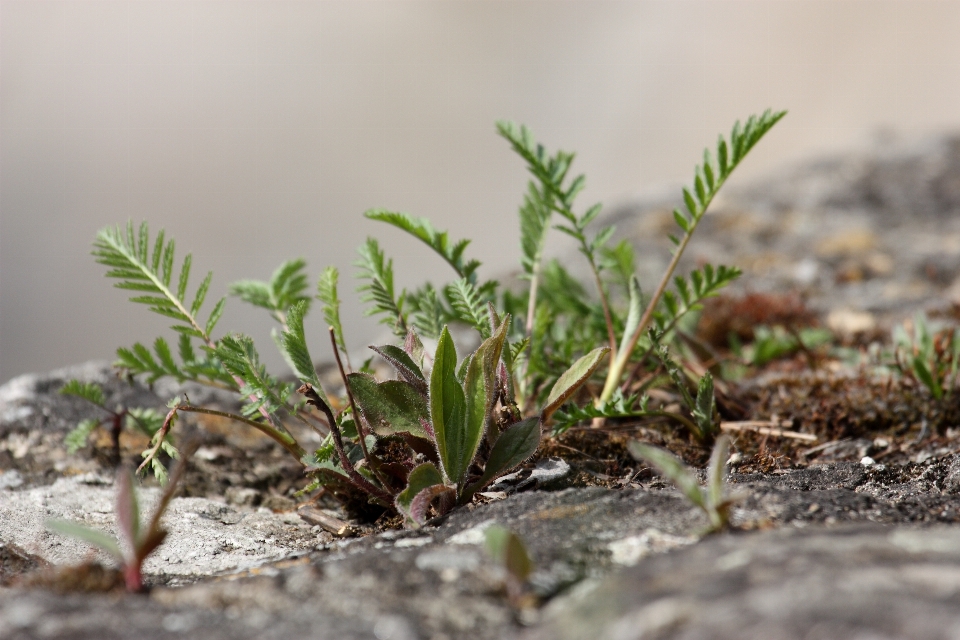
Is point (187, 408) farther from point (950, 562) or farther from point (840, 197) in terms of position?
point (840, 197)

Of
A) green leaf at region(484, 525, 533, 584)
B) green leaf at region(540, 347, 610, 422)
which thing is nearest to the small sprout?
green leaf at region(484, 525, 533, 584)

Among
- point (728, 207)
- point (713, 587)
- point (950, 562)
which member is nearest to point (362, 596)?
point (713, 587)

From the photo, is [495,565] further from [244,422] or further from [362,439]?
[244,422]

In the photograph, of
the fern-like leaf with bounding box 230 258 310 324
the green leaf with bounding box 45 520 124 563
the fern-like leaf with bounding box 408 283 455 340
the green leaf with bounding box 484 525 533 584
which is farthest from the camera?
the fern-like leaf with bounding box 230 258 310 324

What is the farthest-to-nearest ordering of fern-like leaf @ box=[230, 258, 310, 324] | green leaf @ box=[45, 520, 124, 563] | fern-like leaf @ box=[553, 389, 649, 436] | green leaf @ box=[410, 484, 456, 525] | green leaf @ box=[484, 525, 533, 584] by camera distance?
fern-like leaf @ box=[230, 258, 310, 324] < fern-like leaf @ box=[553, 389, 649, 436] < green leaf @ box=[410, 484, 456, 525] < green leaf @ box=[45, 520, 124, 563] < green leaf @ box=[484, 525, 533, 584]

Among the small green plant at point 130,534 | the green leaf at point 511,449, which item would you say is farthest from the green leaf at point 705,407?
the small green plant at point 130,534

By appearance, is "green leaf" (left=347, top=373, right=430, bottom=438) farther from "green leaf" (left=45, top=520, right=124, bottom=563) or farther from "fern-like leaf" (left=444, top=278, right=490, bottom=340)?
"green leaf" (left=45, top=520, right=124, bottom=563)
